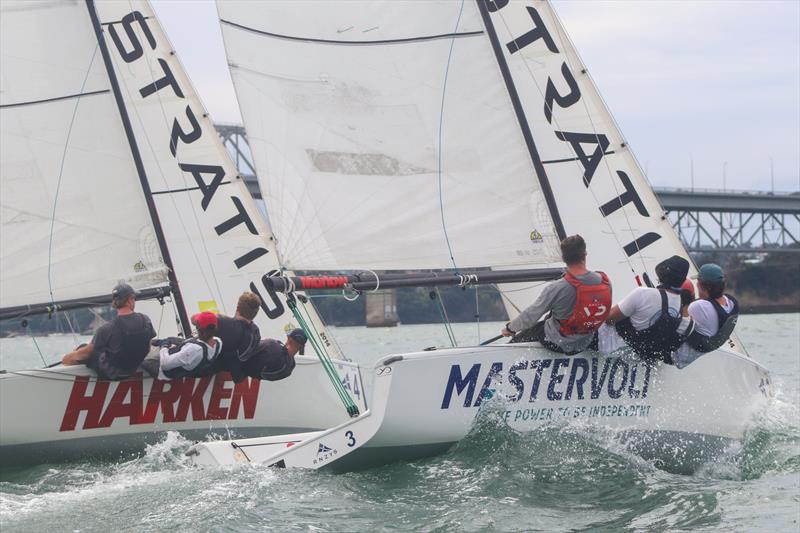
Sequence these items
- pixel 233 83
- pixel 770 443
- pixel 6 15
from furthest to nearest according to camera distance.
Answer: pixel 6 15
pixel 233 83
pixel 770 443

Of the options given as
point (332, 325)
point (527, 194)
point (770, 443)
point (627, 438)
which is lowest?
point (332, 325)

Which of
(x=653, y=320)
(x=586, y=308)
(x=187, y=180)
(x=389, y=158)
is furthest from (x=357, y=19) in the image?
(x=653, y=320)

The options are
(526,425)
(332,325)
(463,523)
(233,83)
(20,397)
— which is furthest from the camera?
(332,325)

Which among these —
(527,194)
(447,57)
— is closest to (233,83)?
(447,57)

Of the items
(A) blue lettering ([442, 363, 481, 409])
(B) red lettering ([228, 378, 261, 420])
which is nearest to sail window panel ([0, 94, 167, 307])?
(B) red lettering ([228, 378, 261, 420])

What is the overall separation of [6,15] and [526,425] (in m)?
7.05

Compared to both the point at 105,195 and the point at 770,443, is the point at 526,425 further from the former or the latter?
the point at 105,195

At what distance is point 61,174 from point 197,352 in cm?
345

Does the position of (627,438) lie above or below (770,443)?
above

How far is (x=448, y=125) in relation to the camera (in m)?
9.23

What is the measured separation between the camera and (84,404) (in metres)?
8.97

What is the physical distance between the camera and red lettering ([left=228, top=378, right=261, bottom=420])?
369 inches

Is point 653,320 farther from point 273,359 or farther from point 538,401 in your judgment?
point 273,359

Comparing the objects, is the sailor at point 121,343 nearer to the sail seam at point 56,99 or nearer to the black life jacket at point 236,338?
the black life jacket at point 236,338
